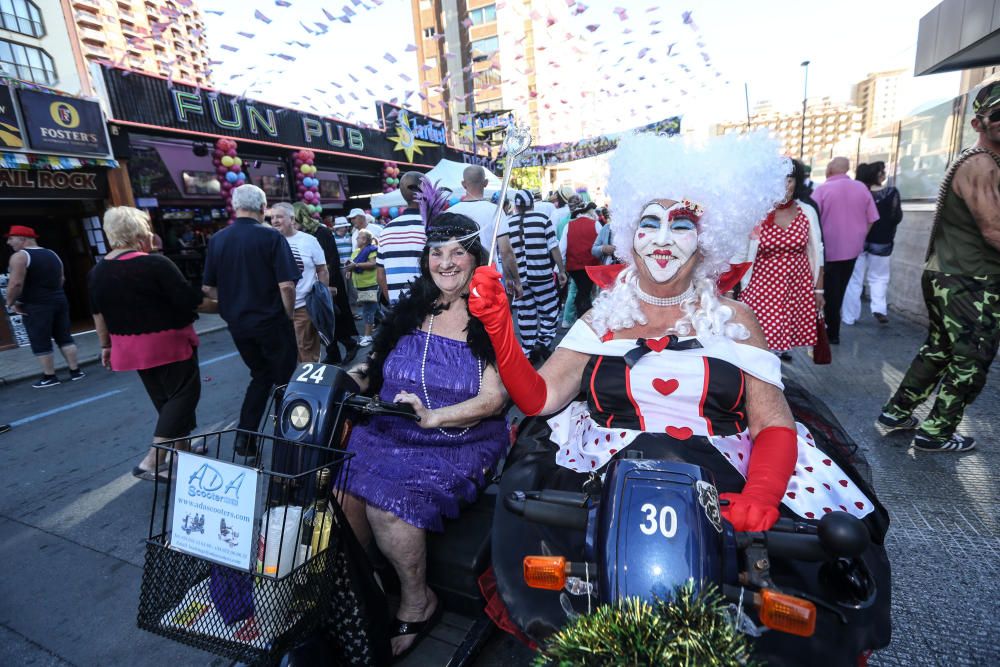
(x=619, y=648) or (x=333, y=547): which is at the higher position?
(x=619, y=648)

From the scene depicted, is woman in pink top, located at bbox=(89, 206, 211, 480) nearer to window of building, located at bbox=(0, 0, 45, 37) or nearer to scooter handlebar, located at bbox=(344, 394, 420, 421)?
scooter handlebar, located at bbox=(344, 394, 420, 421)

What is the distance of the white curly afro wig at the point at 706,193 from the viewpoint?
6.29 feet

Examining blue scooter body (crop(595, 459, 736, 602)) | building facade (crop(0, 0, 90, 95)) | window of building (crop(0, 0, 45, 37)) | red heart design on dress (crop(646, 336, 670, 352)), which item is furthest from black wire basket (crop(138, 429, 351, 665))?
window of building (crop(0, 0, 45, 37))

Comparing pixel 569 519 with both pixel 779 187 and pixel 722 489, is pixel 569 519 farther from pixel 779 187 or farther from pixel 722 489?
pixel 779 187

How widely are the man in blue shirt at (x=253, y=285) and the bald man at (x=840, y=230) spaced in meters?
5.12

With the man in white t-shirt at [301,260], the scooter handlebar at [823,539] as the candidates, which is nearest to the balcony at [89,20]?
the man in white t-shirt at [301,260]

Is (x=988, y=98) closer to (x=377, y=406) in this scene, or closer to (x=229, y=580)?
(x=377, y=406)

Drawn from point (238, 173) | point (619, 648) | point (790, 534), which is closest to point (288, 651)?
point (619, 648)

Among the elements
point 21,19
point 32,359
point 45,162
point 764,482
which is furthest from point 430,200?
point 21,19

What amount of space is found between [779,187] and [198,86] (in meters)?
11.3

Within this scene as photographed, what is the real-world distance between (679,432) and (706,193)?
2.97 feet

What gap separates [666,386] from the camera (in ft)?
5.75

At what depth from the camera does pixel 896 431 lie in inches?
134

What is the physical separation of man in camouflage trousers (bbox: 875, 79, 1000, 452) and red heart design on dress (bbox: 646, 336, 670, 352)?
2.19 metres
